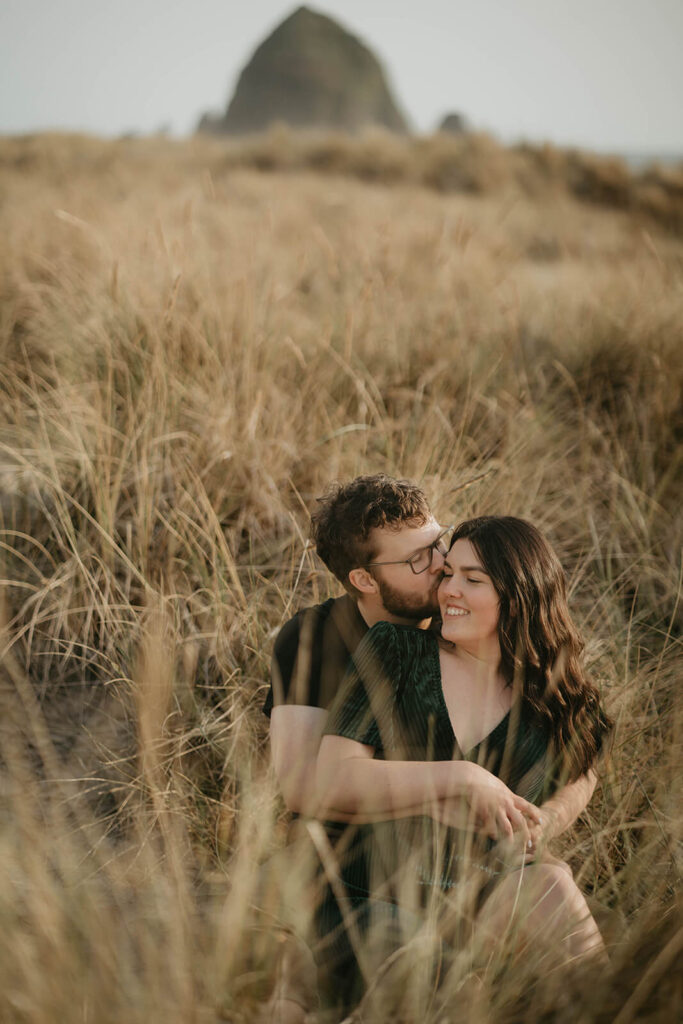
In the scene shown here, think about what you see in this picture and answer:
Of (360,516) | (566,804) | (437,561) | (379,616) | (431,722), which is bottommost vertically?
(566,804)

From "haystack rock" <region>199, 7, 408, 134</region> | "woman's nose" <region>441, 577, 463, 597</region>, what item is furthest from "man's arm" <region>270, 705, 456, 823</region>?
"haystack rock" <region>199, 7, 408, 134</region>

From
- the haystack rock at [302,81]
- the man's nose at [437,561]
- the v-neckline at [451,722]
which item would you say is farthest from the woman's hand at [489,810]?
the haystack rock at [302,81]

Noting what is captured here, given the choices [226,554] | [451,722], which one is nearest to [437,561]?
[451,722]

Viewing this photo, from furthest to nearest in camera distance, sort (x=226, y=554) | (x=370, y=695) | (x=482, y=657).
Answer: (x=226, y=554) → (x=482, y=657) → (x=370, y=695)

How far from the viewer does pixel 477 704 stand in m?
1.51

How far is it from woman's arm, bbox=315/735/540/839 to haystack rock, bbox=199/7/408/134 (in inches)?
911

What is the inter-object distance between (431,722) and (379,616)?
40cm

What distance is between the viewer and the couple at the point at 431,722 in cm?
128

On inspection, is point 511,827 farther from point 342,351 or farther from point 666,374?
point 666,374

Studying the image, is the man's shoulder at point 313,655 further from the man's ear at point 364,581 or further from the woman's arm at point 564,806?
the woman's arm at point 564,806

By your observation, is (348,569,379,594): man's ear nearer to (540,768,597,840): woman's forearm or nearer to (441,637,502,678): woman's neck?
(441,637,502,678): woman's neck

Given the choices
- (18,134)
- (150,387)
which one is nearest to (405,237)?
(150,387)

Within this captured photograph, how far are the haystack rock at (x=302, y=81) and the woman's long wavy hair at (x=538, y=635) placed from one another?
898 inches

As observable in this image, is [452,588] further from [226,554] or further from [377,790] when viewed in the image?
[226,554]
